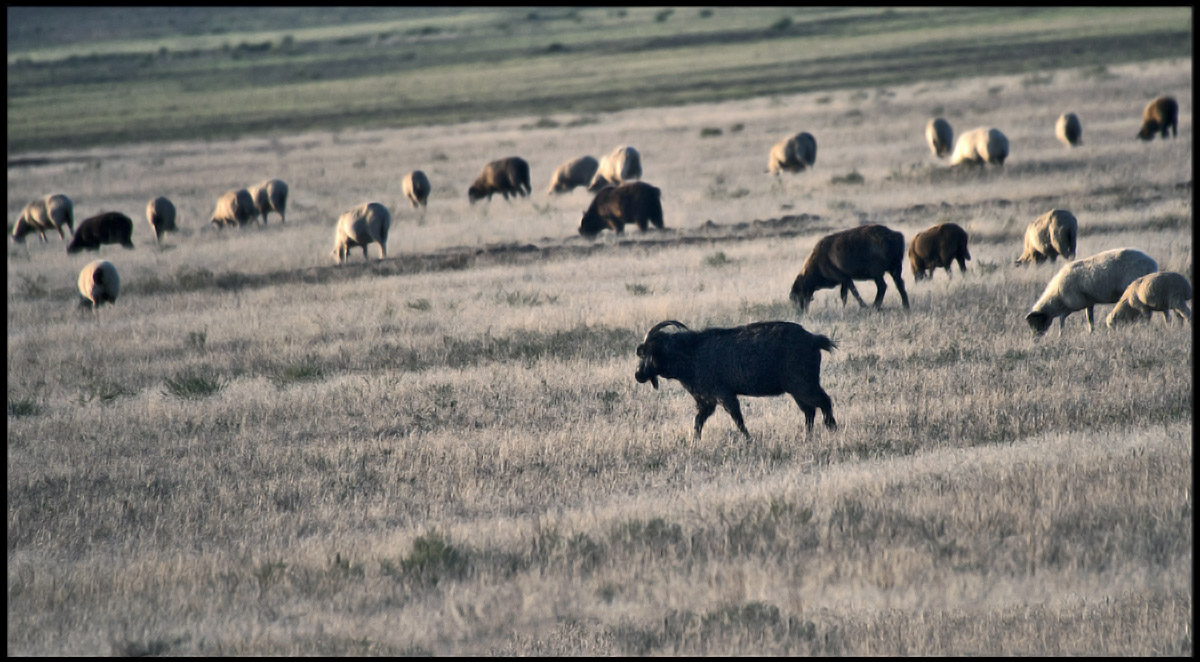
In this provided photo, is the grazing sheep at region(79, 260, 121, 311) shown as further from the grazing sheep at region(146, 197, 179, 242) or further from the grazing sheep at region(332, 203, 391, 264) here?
the grazing sheep at region(146, 197, 179, 242)

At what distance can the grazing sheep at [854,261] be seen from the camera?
13.3 m

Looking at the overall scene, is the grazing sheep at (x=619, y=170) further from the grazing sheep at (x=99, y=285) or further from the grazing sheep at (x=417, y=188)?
the grazing sheep at (x=99, y=285)

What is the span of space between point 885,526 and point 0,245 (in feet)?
80.9

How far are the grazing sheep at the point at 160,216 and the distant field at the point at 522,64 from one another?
27391 mm

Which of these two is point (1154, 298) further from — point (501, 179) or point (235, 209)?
point (235, 209)

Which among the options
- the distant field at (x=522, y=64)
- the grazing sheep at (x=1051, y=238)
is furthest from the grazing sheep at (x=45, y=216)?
the distant field at (x=522, y=64)

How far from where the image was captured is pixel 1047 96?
131 ft

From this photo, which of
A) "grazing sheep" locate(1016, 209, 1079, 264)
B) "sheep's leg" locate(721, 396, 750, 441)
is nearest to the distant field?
"grazing sheep" locate(1016, 209, 1079, 264)

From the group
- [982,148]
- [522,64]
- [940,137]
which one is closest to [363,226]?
[982,148]

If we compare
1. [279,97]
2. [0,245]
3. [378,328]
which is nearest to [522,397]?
[378,328]

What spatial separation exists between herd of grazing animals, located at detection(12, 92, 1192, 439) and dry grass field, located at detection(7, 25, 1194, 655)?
0.40 meters

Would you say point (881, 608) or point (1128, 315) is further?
point (1128, 315)

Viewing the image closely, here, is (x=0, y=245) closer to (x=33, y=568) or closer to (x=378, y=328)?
(x=378, y=328)

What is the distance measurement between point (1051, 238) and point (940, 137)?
1468 cm
